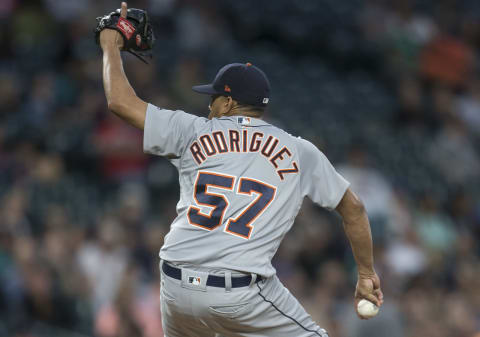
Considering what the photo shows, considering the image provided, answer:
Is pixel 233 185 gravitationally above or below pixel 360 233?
above

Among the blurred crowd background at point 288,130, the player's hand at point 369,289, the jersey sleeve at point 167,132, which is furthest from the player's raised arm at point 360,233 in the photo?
the blurred crowd background at point 288,130

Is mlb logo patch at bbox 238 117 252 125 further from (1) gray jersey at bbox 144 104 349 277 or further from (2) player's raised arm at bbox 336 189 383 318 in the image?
(2) player's raised arm at bbox 336 189 383 318

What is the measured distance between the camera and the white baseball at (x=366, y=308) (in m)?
4.26

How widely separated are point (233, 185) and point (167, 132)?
38 centimetres

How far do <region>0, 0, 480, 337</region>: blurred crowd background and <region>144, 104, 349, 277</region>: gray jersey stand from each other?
10.3 ft

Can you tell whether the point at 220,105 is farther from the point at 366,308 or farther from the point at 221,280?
the point at 366,308

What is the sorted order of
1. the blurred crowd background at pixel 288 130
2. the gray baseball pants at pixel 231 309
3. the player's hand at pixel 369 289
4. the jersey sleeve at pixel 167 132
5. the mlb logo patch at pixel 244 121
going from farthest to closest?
the blurred crowd background at pixel 288 130 → the player's hand at pixel 369 289 → the mlb logo patch at pixel 244 121 → the jersey sleeve at pixel 167 132 → the gray baseball pants at pixel 231 309

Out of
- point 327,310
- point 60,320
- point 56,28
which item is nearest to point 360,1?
point 56,28

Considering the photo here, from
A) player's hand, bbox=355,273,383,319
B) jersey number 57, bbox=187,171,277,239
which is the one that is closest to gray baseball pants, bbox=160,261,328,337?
jersey number 57, bbox=187,171,277,239

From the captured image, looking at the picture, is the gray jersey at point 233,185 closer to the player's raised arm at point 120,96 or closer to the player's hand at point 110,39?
the player's raised arm at point 120,96

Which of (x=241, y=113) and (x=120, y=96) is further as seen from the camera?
(x=241, y=113)

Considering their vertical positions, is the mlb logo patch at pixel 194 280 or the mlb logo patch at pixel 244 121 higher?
the mlb logo patch at pixel 244 121

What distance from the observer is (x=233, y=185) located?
3990 millimetres

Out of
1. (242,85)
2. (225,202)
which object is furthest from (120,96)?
(225,202)
